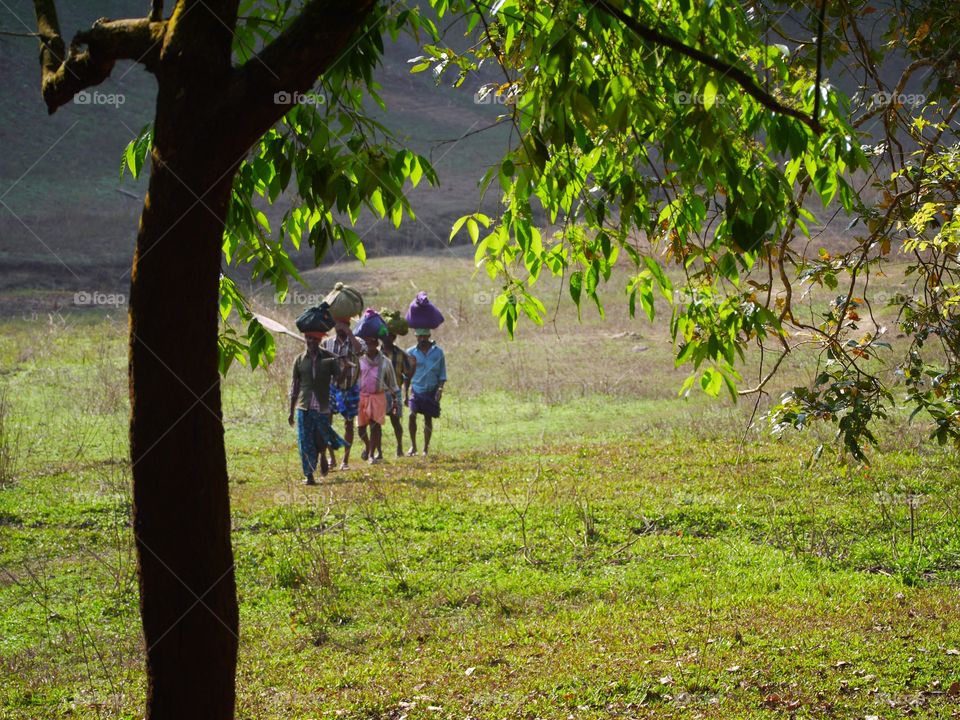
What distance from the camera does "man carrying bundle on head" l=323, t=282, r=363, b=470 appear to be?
42.1 ft

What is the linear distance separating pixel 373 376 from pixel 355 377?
376mm

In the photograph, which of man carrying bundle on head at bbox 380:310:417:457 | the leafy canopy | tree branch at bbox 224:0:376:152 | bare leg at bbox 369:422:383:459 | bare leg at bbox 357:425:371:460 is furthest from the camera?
man carrying bundle on head at bbox 380:310:417:457

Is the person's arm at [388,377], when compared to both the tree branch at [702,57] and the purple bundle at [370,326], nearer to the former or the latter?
the purple bundle at [370,326]

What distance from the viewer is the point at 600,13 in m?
3.65

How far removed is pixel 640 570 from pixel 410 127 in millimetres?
47396

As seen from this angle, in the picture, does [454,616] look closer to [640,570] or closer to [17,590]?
[640,570]

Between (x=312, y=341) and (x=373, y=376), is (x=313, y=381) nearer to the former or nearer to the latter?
(x=312, y=341)

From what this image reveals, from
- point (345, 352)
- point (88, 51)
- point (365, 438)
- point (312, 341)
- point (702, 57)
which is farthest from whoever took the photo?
point (365, 438)

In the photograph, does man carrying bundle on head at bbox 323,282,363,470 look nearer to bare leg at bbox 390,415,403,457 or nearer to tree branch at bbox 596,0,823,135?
bare leg at bbox 390,415,403,457

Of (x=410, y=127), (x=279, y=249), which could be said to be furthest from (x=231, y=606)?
(x=410, y=127)

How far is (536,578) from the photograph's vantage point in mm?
8148

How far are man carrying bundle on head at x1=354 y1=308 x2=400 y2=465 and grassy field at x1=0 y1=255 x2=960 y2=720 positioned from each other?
65 centimetres

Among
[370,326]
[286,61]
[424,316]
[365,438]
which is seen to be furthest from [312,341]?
[286,61]

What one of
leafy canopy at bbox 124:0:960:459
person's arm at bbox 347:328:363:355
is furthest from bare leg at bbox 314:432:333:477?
leafy canopy at bbox 124:0:960:459
